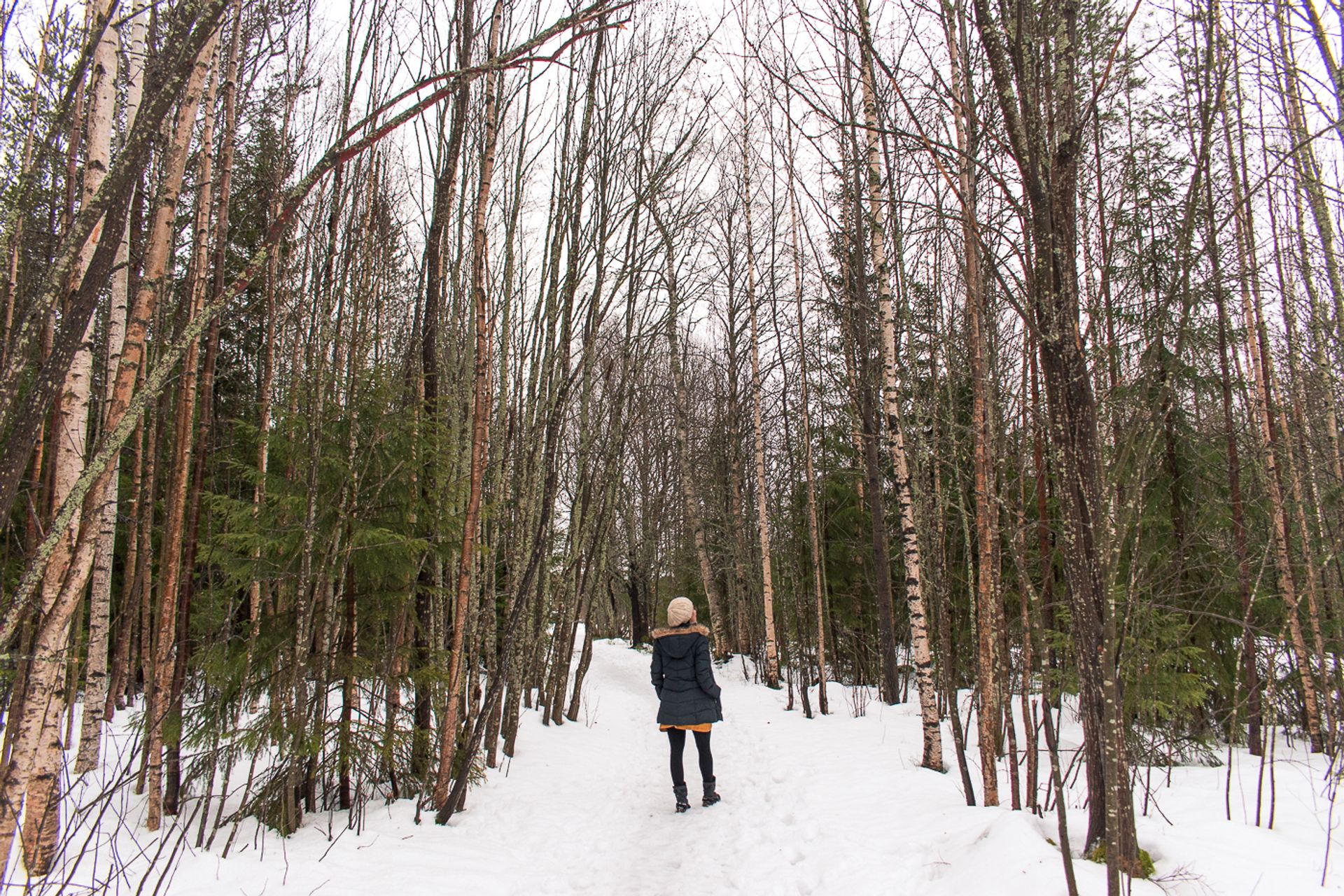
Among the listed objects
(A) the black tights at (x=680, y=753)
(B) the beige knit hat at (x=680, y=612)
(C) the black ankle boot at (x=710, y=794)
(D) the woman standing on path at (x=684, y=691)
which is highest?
(B) the beige knit hat at (x=680, y=612)

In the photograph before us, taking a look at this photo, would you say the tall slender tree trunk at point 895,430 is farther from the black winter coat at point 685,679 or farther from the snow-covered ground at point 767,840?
the black winter coat at point 685,679

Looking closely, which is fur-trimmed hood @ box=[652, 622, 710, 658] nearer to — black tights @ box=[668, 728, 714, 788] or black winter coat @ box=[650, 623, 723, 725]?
black winter coat @ box=[650, 623, 723, 725]

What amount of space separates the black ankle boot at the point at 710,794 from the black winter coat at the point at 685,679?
459mm

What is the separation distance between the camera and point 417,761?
15.6 feet

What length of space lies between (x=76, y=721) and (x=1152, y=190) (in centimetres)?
1326

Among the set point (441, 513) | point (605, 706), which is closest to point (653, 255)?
point (441, 513)

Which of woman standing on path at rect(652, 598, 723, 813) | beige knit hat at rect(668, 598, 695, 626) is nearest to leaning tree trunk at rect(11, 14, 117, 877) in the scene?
woman standing on path at rect(652, 598, 723, 813)

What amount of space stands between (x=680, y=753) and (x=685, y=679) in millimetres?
539

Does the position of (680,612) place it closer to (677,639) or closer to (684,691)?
(677,639)

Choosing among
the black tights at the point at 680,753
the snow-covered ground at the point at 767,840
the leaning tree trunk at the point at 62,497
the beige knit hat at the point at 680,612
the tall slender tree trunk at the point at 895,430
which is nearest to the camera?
the leaning tree trunk at the point at 62,497

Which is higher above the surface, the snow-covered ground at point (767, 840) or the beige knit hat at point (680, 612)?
the beige knit hat at point (680, 612)

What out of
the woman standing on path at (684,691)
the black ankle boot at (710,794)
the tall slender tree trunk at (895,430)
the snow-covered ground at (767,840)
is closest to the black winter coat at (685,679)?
the woman standing on path at (684,691)

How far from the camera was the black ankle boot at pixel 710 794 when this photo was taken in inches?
199

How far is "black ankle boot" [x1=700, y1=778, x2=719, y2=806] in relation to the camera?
5.04 metres
